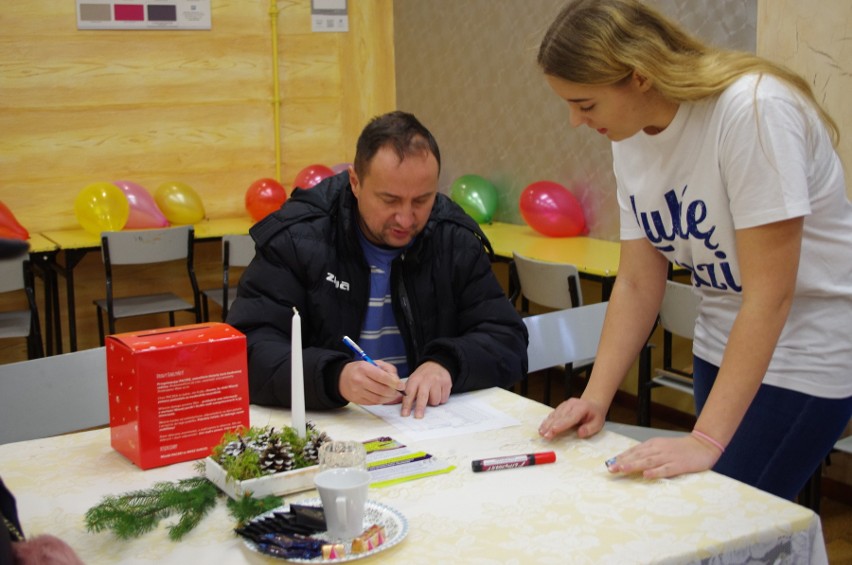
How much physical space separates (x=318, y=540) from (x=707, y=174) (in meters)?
0.83

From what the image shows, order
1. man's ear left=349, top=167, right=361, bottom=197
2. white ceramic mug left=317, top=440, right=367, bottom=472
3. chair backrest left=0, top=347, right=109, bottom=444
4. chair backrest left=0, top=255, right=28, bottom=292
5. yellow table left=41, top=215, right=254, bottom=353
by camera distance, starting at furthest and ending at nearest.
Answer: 1. yellow table left=41, top=215, right=254, bottom=353
2. chair backrest left=0, top=255, right=28, bottom=292
3. man's ear left=349, top=167, right=361, bottom=197
4. chair backrest left=0, top=347, right=109, bottom=444
5. white ceramic mug left=317, top=440, right=367, bottom=472

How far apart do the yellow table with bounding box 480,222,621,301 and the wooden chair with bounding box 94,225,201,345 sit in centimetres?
148

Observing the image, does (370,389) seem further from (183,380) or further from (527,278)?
(527,278)

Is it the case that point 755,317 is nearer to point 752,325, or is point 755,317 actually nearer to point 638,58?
point 752,325

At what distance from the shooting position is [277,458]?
1321mm

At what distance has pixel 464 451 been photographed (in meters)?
1.48

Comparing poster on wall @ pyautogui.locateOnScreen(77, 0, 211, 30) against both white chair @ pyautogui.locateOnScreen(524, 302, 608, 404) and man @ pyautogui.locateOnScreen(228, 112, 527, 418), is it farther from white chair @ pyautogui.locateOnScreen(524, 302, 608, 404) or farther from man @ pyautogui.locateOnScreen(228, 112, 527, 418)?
white chair @ pyautogui.locateOnScreen(524, 302, 608, 404)

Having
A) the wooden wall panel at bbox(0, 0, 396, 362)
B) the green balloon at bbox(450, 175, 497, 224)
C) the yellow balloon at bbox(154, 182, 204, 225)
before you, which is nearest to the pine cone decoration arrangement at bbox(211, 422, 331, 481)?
the green balloon at bbox(450, 175, 497, 224)

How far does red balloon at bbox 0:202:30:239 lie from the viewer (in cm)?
431

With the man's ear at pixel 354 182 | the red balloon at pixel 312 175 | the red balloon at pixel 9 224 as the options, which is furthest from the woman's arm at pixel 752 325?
the red balloon at pixel 312 175

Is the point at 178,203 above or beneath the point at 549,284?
above

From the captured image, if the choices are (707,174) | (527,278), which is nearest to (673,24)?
(707,174)

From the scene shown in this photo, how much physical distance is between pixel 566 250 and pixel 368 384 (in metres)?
2.55

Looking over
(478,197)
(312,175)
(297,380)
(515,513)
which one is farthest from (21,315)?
(515,513)
